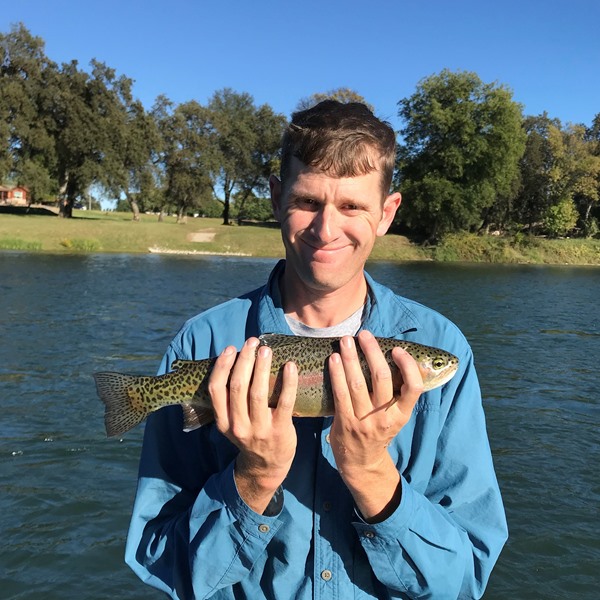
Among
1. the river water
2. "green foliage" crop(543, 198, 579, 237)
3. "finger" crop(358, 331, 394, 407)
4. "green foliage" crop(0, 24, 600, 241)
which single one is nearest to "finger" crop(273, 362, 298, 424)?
"finger" crop(358, 331, 394, 407)

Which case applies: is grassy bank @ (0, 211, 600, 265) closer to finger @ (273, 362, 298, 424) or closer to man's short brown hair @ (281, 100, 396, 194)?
man's short brown hair @ (281, 100, 396, 194)

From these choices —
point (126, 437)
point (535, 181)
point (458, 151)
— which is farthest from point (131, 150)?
point (126, 437)

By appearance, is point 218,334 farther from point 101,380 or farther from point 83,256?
point 83,256

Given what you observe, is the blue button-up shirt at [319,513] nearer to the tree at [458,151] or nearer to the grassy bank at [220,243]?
the grassy bank at [220,243]

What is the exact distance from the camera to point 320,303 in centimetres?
306

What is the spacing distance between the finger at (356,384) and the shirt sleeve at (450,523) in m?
0.39

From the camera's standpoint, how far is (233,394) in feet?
7.66

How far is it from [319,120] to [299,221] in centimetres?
48

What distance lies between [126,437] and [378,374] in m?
8.98

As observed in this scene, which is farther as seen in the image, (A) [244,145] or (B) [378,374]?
(A) [244,145]

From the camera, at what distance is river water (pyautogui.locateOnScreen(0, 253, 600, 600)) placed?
7047 mm

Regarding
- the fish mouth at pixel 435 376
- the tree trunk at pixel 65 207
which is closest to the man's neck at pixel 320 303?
the fish mouth at pixel 435 376

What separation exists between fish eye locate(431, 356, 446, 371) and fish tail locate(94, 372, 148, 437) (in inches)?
57.0

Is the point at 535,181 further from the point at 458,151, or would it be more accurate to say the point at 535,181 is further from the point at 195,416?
the point at 195,416
